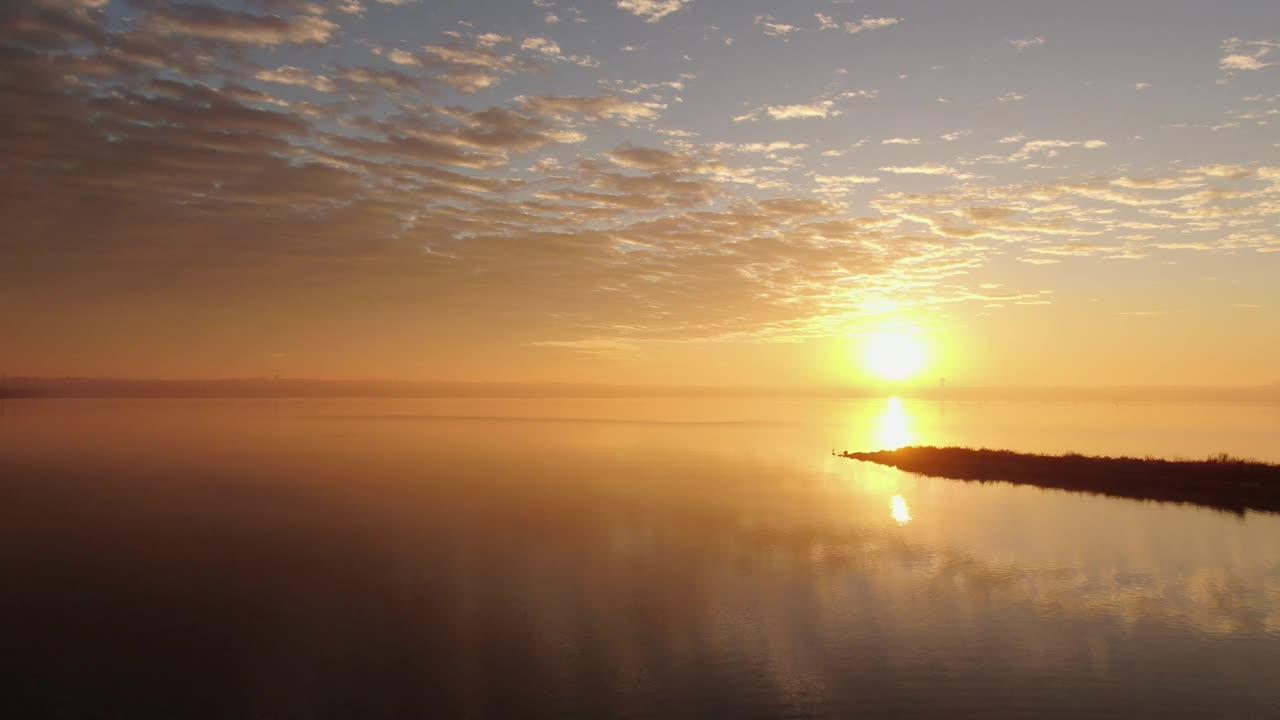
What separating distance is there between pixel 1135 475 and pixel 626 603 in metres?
53.6

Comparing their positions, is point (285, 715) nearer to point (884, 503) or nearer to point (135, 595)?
point (135, 595)

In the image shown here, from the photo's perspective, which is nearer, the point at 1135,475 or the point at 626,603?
the point at 626,603

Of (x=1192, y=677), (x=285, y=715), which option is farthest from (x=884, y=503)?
(x=285, y=715)

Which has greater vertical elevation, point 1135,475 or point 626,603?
point 1135,475

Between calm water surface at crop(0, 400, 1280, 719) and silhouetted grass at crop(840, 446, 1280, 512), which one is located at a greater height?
silhouetted grass at crop(840, 446, 1280, 512)

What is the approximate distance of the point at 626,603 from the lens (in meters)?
30.6

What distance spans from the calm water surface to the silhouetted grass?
4669mm

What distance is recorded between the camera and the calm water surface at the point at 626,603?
2148cm

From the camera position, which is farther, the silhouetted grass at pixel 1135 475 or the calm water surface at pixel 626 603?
the silhouetted grass at pixel 1135 475

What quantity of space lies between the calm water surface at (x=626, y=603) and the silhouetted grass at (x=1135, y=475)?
4669 millimetres

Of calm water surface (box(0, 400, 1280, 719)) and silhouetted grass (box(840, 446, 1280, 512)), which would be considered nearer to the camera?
calm water surface (box(0, 400, 1280, 719))

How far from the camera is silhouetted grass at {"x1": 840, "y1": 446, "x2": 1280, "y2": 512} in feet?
186

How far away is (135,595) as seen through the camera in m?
31.3

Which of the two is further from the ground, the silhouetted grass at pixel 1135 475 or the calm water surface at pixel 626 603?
the silhouetted grass at pixel 1135 475
